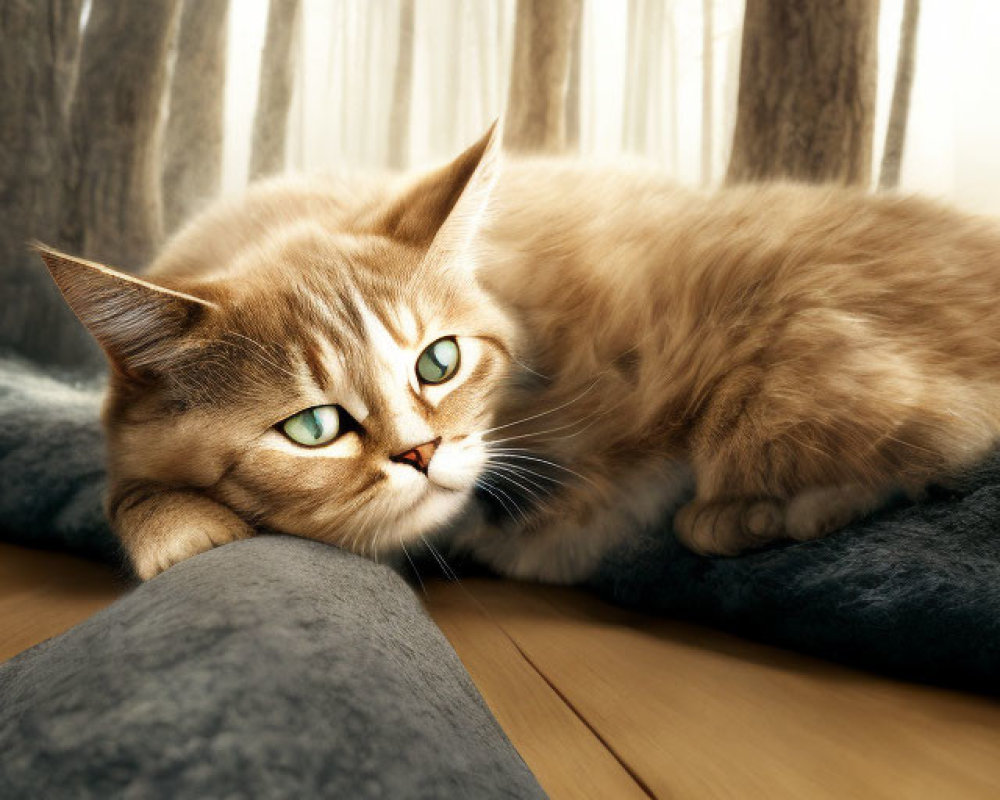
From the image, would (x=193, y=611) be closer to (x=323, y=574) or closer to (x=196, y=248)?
(x=323, y=574)

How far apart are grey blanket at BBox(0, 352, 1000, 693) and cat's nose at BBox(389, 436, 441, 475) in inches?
10.0

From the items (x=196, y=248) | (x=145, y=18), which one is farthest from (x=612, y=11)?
(x=196, y=248)

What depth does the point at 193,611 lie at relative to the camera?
482 millimetres

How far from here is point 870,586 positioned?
2.27 ft

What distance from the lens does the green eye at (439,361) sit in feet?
2.81

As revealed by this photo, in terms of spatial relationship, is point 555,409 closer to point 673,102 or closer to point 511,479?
point 511,479

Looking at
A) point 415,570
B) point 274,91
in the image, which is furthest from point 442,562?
point 274,91

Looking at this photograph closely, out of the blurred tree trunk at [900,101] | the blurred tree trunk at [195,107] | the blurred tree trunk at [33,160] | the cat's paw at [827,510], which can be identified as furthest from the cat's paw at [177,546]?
the blurred tree trunk at [900,101]

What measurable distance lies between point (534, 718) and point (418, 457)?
0.95ft

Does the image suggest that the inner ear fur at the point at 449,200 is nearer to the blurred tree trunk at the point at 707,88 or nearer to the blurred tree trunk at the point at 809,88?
the blurred tree trunk at the point at 809,88

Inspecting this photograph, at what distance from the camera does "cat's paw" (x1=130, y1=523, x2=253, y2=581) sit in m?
0.74

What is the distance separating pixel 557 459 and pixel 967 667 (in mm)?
455

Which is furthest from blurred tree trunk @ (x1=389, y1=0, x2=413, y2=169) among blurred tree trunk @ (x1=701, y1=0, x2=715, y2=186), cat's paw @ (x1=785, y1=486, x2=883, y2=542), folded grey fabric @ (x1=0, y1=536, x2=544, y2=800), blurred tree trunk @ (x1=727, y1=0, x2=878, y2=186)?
folded grey fabric @ (x1=0, y1=536, x2=544, y2=800)

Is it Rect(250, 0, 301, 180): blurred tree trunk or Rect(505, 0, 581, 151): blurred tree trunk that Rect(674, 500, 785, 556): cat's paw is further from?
Rect(250, 0, 301, 180): blurred tree trunk
